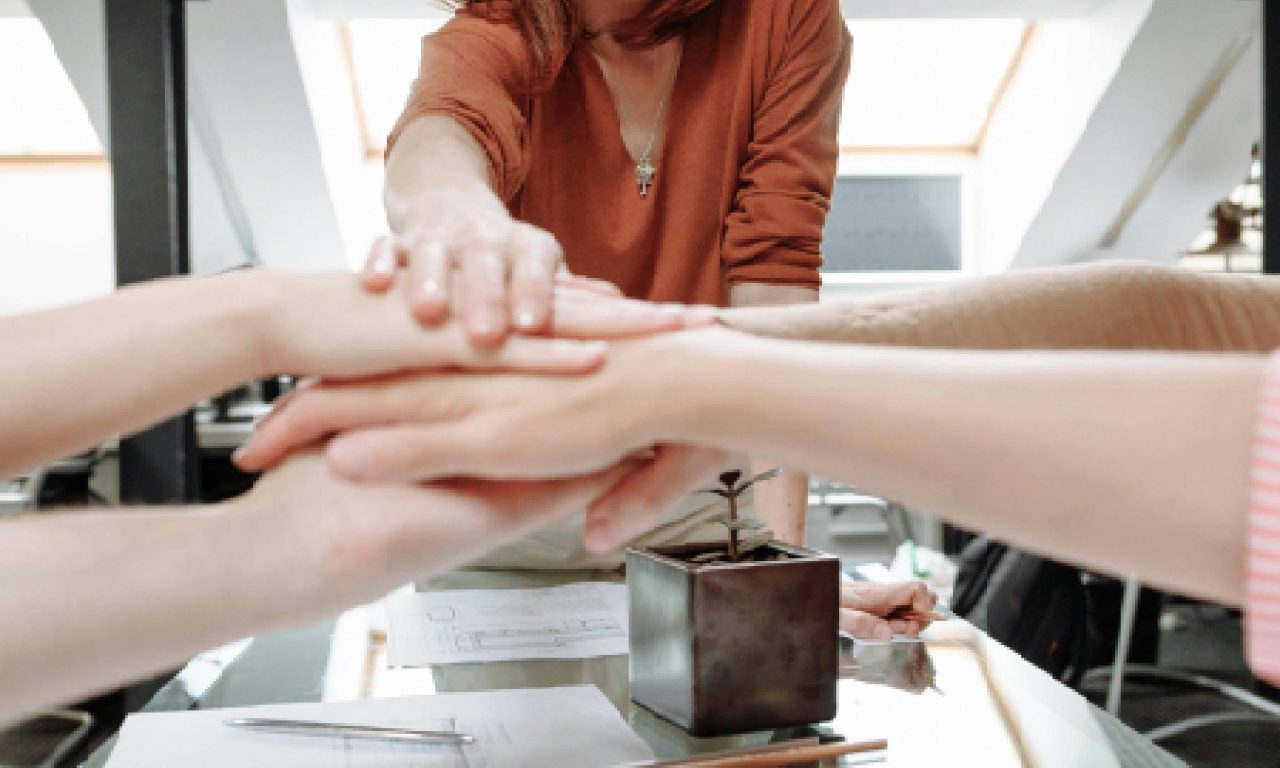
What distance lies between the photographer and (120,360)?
27.5 inches

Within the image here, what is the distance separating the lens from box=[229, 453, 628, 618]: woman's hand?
24.2 inches

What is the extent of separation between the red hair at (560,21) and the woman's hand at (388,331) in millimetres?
633

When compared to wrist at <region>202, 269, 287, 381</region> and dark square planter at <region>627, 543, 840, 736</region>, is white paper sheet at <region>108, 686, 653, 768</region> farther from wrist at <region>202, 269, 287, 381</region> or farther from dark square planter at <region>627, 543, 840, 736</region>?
wrist at <region>202, 269, 287, 381</region>

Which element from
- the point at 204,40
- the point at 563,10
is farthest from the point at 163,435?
the point at 204,40

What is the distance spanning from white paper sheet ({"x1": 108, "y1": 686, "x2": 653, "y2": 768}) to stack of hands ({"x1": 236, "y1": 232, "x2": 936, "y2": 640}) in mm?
113

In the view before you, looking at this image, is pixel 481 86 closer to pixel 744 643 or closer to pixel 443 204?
pixel 443 204

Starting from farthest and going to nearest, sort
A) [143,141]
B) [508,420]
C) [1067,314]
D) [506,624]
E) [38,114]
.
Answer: [38,114] → [143,141] → [506,624] → [1067,314] → [508,420]

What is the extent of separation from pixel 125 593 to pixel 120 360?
20cm

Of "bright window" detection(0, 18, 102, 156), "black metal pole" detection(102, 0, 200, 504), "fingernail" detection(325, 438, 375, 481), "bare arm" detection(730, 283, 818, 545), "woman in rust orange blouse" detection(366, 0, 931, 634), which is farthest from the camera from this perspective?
"bright window" detection(0, 18, 102, 156)

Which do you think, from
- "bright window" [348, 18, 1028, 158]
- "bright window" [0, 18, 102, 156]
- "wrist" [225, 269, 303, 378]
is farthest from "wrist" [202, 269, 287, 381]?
"bright window" [0, 18, 102, 156]

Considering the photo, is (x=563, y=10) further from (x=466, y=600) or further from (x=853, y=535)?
(x=853, y=535)

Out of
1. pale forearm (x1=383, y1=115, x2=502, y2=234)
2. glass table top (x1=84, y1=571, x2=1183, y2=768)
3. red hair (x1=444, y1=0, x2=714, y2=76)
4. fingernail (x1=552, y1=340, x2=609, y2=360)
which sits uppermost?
red hair (x1=444, y1=0, x2=714, y2=76)

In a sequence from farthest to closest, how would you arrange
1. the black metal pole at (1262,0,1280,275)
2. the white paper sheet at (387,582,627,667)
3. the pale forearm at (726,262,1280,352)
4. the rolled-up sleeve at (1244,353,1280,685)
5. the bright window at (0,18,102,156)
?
the bright window at (0,18,102,156), the black metal pole at (1262,0,1280,275), the white paper sheet at (387,582,627,667), the pale forearm at (726,262,1280,352), the rolled-up sleeve at (1244,353,1280,685)

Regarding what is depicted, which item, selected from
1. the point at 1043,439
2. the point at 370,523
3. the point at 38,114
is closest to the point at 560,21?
the point at 370,523
